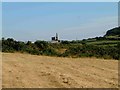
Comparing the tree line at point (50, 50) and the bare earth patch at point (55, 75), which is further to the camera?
the tree line at point (50, 50)

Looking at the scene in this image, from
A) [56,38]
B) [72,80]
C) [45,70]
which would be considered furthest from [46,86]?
[56,38]

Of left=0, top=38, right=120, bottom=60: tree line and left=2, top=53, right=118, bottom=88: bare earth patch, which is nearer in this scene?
left=2, top=53, right=118, bottom=88: bare earth patch

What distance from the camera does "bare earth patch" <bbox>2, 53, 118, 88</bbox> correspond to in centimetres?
1171

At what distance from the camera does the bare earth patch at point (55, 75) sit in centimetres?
1171

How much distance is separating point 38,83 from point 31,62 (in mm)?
3575

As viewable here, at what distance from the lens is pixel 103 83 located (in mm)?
12570

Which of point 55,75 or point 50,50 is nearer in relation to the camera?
point 55,75

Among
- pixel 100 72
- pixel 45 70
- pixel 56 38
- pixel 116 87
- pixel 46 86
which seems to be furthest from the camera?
pixel 56 38

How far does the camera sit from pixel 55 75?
41.2 feet

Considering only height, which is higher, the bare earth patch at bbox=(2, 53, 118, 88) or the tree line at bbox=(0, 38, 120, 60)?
the tree line at bbox=(0, 38, 120, 60)

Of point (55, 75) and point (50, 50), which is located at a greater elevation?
point (50, 50)

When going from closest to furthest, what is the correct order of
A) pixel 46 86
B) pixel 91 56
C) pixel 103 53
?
pixel 46 86 → pixel 91 56 → pixel 103 53

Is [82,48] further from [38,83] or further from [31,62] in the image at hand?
[38,83]

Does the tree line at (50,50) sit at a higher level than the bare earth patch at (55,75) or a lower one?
higher
